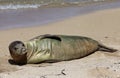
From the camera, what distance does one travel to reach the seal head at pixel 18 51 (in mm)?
6719

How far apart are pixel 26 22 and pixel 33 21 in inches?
11.0

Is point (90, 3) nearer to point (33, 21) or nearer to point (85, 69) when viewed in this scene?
point (33, 21)

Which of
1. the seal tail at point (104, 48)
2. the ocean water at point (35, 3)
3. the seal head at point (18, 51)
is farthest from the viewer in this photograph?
Answer: the ocean water at point (35, 3)

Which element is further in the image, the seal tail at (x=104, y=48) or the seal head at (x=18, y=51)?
the seal tail at (x=104, y=48)

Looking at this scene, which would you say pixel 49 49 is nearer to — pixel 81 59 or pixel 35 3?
pixel 81 59

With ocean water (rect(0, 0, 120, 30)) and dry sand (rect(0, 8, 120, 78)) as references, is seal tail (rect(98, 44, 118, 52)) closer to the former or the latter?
dry sand (rect(0, 8, 120, 78))

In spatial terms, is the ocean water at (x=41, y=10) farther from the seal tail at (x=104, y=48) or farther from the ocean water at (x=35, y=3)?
the seal tail at (x=104, y=48)

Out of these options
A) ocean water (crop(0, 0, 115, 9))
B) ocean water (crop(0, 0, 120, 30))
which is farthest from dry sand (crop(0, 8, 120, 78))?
ocean water (crop(0, 0, 115, 9))

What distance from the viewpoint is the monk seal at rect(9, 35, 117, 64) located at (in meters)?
6.79

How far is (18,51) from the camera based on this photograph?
6723 mm

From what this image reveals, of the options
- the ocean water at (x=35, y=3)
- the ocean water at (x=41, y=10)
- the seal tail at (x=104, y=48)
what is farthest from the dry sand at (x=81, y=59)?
the ocean water at (x=35, y=3)

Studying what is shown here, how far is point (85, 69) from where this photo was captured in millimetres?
6051

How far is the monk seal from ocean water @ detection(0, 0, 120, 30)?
3.61 m

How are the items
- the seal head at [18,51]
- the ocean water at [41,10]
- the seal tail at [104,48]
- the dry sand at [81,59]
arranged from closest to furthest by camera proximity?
the dry sand at [81,59] → the seal head at [18,51] → the seal tail at [104,48] → the ocean water at [41,10]
